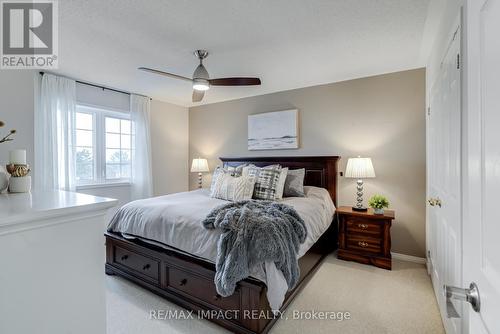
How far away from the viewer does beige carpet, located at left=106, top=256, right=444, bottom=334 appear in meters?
1.79

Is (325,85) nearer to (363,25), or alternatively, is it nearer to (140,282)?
(363,25)

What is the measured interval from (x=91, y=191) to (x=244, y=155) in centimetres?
251

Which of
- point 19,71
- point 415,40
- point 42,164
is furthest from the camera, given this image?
point 42,164

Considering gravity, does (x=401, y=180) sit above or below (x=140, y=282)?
above

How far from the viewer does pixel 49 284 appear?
761 mm

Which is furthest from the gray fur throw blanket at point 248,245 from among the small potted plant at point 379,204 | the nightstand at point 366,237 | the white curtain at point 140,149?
the white curtain at point 140,149

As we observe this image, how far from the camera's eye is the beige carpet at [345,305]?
179cm

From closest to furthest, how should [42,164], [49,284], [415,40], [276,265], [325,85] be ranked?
[49,284] < [276,265] < [415,40] < [42,164] < [325,85]

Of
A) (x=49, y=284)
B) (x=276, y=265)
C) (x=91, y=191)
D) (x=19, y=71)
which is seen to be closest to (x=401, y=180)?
(x=276, y=265)

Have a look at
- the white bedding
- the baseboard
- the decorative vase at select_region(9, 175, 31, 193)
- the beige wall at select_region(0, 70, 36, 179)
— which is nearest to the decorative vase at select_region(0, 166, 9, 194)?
the decorative vase at select_region(9, 175, 31, 193)

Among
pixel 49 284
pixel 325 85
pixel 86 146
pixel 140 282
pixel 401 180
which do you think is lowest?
pixel 140 282

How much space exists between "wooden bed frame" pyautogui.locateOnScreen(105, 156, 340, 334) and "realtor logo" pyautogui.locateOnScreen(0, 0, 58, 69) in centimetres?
171

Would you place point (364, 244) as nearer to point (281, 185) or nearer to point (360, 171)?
point (360, 171)

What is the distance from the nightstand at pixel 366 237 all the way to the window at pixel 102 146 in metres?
3.55
